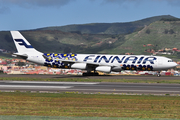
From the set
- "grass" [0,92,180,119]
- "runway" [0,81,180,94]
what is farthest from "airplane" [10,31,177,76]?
"grass" [0,92,180,119]

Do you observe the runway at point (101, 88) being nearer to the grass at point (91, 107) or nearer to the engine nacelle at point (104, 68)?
the grass at point (91, 107)

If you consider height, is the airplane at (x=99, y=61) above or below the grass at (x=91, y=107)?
above

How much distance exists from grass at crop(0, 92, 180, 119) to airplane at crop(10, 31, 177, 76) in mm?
28745

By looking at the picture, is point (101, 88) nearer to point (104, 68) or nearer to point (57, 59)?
point (104, 68)

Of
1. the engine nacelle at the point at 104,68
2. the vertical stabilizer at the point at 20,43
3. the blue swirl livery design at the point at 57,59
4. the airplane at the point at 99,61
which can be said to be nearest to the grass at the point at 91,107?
the engine nacelle at the point at 104,68

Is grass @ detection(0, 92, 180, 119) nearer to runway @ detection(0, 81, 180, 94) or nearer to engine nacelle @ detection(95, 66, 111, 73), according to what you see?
runway @ detection(0, 81, 180, 94)

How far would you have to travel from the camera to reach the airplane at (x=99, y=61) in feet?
167

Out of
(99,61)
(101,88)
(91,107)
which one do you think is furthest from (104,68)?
(91,107)

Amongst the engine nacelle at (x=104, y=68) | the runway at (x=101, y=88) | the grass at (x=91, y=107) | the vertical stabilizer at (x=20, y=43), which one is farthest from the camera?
the vertical stabilizer at (x=20, y=43)

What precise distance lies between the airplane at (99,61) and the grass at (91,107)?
94.3ft

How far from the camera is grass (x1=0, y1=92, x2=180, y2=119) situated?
16.4m

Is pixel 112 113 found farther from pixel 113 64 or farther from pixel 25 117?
pixel 113 64

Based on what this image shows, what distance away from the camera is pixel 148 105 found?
19.6 meters

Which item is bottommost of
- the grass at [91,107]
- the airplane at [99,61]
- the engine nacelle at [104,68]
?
the grass at [91,107]
